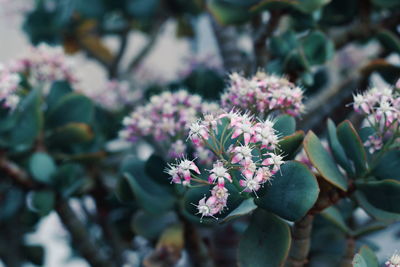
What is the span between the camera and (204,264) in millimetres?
999

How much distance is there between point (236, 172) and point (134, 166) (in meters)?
0.29

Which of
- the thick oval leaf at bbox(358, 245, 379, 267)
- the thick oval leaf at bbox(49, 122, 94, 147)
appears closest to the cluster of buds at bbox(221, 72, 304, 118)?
the thick oval leaf at bbox(358, 245, 379, 267)

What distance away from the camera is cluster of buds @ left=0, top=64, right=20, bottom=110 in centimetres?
101

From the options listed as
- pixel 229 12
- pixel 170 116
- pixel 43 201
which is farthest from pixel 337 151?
pixel 43 201

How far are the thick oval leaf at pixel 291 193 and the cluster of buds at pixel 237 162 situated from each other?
0.05 ft

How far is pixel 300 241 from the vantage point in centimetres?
76

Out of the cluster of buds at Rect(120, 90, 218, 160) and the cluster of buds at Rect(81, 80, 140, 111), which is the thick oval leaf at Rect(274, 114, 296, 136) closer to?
the cluster of buds at Rect(120, 90, 218, 160)

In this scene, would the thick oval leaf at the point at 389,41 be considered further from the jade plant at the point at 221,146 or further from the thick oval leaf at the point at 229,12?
the thick oval leaf at the point at 229,12

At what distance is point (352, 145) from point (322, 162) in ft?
0.19

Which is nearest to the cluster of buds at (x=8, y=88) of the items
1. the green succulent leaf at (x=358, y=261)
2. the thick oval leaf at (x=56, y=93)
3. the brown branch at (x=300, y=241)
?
the thick oval leaf at (x=56, y=93)

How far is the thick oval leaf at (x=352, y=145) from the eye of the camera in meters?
0.74

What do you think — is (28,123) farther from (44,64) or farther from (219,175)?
(219,175)

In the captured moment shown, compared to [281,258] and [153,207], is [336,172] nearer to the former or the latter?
[281,258]

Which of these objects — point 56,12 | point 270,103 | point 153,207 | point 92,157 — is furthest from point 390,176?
point 56,12
